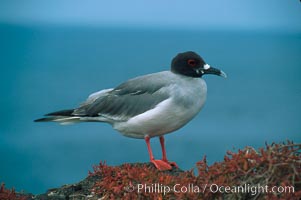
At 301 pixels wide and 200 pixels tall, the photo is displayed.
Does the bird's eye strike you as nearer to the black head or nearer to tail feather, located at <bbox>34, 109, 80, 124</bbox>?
the black head

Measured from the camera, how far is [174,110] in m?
4.97

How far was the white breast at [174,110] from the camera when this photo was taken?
4980 mm

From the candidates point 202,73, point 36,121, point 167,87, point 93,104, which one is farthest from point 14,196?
point 202,73

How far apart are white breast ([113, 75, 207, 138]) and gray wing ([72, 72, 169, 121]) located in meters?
0.09

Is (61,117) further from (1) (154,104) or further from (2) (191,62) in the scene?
(2) (191,62)

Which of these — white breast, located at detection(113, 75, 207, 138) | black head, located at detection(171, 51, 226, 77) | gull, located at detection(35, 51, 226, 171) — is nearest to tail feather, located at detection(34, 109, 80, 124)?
gull, located at detection(35, 51, 226, 171)

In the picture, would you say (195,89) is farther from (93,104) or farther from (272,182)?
(272,182)

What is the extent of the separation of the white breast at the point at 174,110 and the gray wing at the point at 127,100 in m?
0.09

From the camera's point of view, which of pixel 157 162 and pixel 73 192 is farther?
pixel 157 162

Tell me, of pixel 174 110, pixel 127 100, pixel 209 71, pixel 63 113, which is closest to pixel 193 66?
pixel 209 71

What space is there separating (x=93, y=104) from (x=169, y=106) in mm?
992

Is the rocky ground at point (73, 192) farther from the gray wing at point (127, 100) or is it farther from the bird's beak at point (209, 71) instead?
the bird's beak at point (209, 71)

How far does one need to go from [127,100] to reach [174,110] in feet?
2.10

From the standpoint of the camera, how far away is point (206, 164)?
12.2 ft
